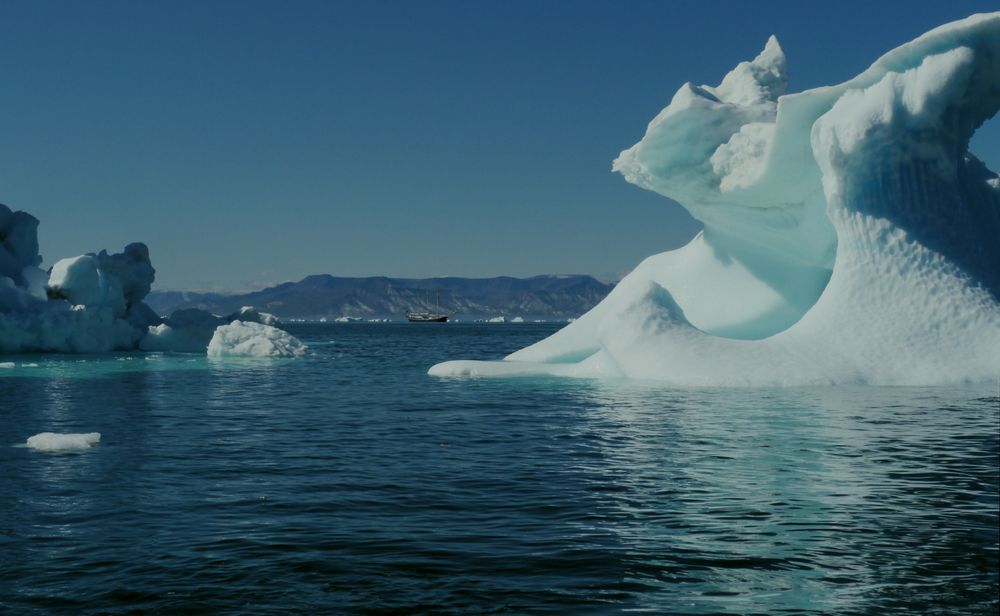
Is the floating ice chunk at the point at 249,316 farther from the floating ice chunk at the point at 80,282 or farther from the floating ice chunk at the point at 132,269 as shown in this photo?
the floating ice chunk at the point at 80,282

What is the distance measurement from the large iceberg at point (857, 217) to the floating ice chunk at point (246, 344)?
54.1ft

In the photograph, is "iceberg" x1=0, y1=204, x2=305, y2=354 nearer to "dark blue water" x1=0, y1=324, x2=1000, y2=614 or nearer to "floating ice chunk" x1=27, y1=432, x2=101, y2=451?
"dark blue water" x1=0, y1=324, x2=1000, y2=614

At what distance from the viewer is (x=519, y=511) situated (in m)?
7.47

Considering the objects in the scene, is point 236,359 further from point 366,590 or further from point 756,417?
point 366,590

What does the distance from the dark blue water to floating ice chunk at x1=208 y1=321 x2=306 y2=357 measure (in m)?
21.8

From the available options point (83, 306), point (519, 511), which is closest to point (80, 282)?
point (83, 306)

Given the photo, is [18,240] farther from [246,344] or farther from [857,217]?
[857,217]

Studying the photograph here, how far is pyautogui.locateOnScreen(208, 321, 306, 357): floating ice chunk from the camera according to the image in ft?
121

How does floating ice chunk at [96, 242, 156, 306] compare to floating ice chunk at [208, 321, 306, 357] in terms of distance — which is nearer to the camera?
floating ice chunk at [208, 321, 306, 357]

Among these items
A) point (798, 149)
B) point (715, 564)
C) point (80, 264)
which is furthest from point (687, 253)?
point (80, 264)

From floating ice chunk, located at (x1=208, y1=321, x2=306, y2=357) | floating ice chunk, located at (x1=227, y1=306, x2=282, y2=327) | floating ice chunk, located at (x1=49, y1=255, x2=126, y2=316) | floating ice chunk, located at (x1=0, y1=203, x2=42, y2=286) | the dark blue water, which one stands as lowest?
the dark blue water

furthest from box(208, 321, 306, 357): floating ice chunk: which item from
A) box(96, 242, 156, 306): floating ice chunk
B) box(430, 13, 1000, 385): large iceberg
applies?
box(430, 13, 1000, 385): large iceberg

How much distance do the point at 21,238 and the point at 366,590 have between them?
40846mm

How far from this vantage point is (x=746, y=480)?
337 inches
